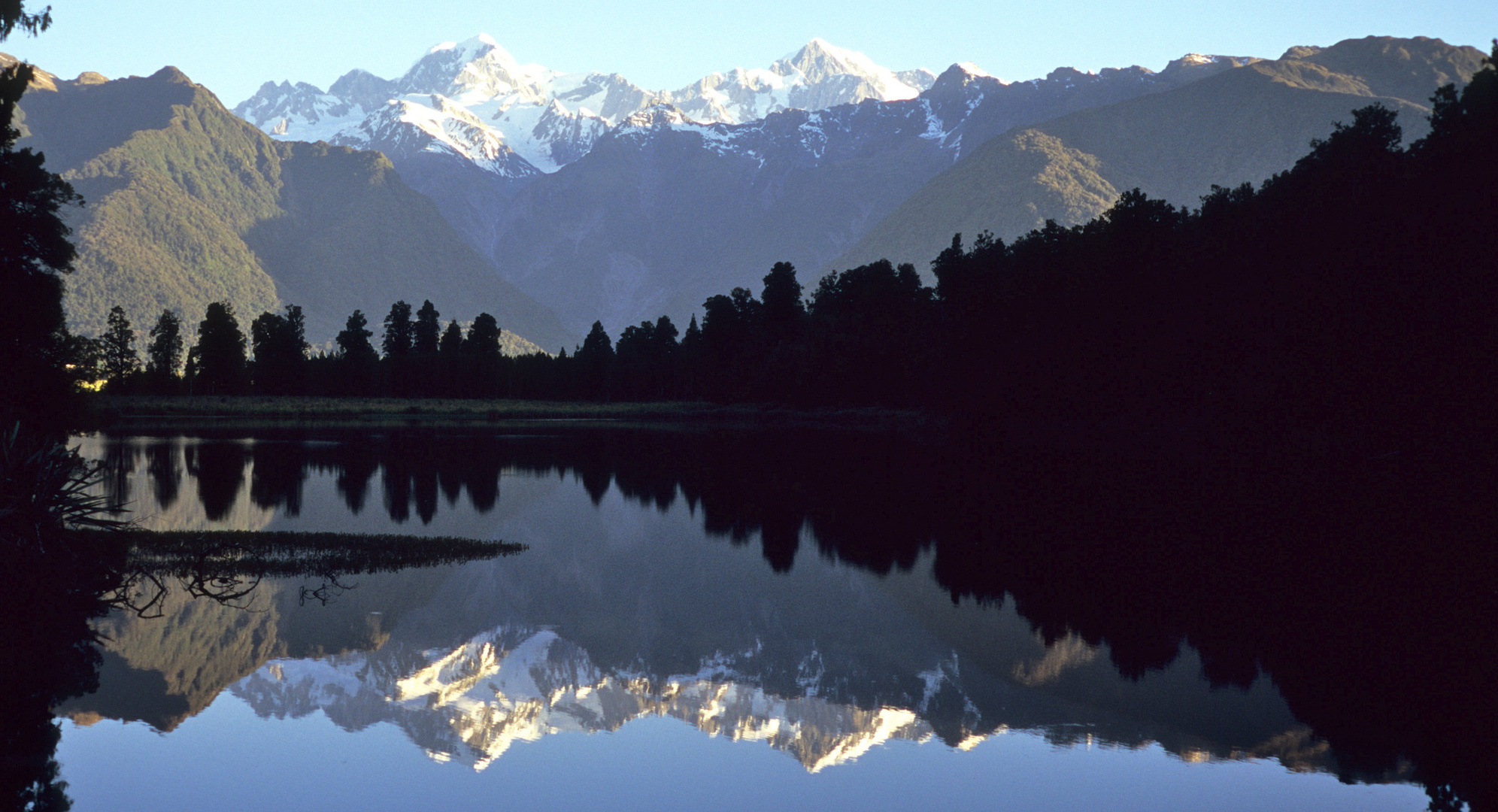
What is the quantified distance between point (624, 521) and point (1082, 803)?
3158 cm

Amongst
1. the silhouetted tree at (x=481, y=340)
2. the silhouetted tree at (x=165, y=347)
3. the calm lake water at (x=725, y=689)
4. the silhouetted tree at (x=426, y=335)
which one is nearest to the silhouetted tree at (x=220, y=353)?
the silhouetted tree at (x=165, y=347)

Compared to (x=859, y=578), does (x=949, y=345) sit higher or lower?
higher

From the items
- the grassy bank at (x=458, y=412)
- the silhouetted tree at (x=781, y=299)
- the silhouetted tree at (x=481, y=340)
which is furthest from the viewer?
the silhouetted tree at (x=481, y=340)

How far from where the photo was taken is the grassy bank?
14112cm

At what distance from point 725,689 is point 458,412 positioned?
154 metres

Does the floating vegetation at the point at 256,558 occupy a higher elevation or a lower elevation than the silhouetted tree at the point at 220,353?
lower

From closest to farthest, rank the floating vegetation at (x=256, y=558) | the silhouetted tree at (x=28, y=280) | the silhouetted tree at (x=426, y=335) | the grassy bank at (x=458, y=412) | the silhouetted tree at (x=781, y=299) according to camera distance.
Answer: the floating vegetation at (x=256, y=558), the silhouetted tree at (x=28, y=280), the grassy bank at (x=458, y=412), the silhouetted tree at (x=781, y=299), the silhouetted tree at (x=426, y=335)

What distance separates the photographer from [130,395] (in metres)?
164

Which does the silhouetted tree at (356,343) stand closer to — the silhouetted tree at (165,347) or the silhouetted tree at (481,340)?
the silhouetted tree at (481,340)

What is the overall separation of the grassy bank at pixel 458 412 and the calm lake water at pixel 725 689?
322 ft

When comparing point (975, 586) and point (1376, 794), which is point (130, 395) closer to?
point (975, 586)

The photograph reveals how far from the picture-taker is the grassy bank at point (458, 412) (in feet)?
463

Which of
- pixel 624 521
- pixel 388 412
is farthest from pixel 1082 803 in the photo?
pixel 388 412

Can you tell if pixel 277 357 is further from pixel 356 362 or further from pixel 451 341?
pixel 451 341
